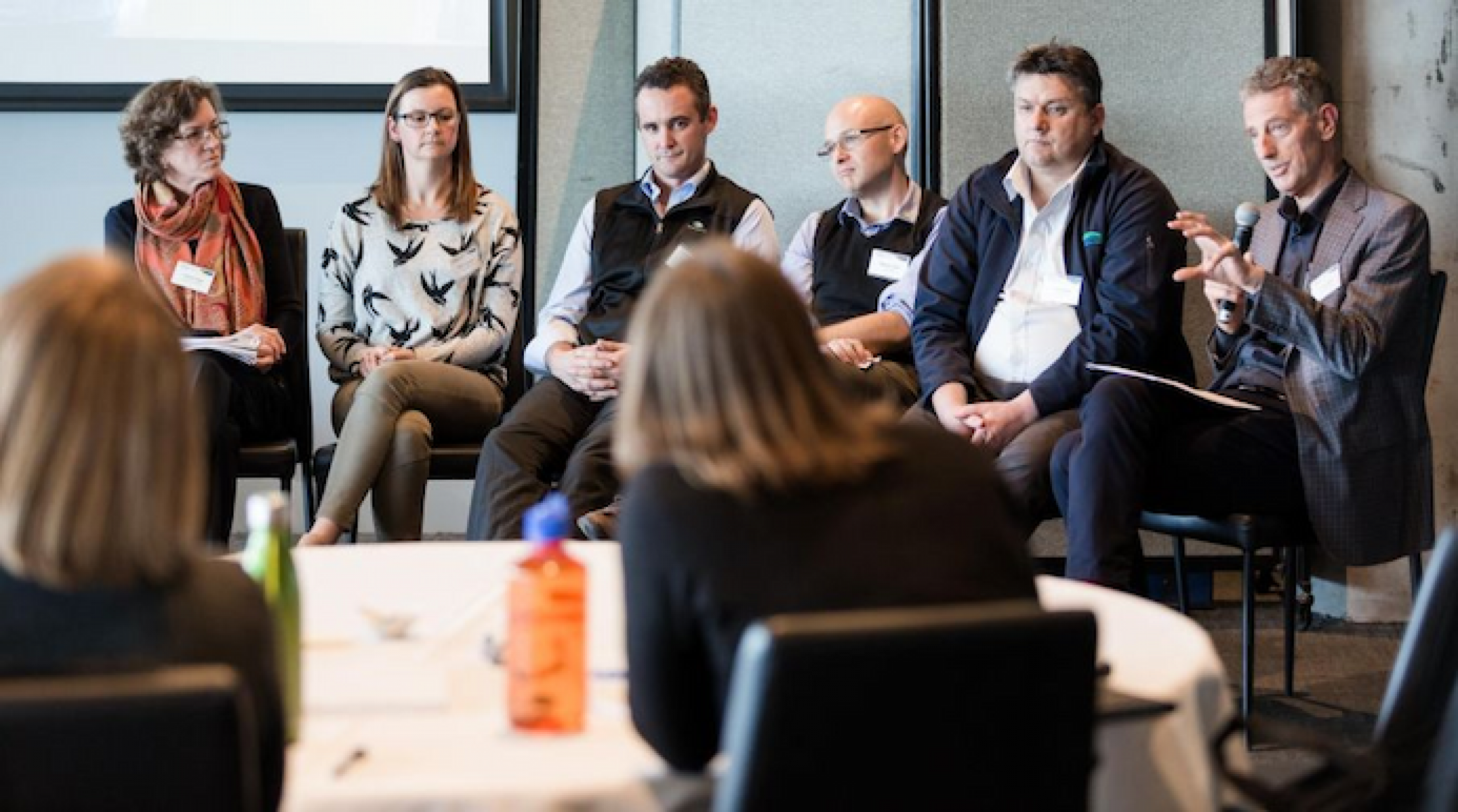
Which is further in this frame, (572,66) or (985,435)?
(572,66)

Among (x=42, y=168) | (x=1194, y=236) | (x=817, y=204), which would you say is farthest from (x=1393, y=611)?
(x=42, y=168)

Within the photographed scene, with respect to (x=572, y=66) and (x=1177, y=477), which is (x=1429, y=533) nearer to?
(x=1177, y=477)

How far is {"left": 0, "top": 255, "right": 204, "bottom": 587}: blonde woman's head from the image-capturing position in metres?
1.21

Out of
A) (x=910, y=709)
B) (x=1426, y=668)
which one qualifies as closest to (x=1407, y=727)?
(x=1426, y=668)

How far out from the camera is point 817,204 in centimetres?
488

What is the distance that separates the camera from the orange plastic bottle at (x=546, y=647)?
1520 millimetres

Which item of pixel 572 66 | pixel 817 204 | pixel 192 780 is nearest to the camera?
pixel 192 780

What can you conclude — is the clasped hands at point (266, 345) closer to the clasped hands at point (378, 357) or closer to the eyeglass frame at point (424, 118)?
the clasped hands at point (378, 357)

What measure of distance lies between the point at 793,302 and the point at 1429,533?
2720 millimetres

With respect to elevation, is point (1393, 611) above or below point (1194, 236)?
below

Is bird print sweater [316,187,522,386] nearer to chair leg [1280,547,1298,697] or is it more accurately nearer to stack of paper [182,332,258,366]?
stack of paper [182,332,258,366]

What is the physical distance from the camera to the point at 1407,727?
1664 mm

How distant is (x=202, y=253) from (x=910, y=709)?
351 cm

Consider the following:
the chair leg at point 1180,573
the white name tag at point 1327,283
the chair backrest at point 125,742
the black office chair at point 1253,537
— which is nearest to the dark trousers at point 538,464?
the black office chair at point 1253,537
